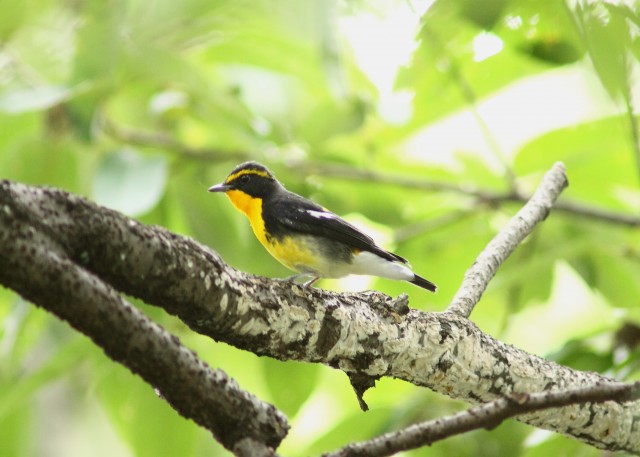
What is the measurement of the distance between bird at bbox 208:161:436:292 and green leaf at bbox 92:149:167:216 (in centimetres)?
49

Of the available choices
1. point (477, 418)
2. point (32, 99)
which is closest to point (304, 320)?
point (477, 418)

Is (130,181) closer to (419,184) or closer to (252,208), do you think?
(252,208)

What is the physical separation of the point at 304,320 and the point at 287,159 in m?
2.39

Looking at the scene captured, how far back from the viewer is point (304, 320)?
1.78 m

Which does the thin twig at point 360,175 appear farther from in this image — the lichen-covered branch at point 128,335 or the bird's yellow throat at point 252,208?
the lichen-covered branch at point 128,335

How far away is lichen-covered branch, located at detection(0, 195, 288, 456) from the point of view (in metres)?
1.18

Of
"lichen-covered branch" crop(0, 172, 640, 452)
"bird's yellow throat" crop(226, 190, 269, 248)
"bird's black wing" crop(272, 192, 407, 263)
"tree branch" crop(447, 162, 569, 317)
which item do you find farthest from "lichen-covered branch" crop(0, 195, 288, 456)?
"bird's yellow throat" crop(226, 190, 269, 248)

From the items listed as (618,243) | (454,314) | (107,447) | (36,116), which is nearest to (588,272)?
(618,243)

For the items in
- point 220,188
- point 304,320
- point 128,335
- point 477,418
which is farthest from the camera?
point 220,188

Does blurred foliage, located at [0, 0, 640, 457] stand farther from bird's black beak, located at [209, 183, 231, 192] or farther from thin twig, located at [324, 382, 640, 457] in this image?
thin twig, located at [324, 382, 640, 457]

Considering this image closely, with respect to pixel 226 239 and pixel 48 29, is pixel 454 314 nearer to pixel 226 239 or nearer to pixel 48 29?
pixel 226 239

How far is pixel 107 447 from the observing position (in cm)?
737

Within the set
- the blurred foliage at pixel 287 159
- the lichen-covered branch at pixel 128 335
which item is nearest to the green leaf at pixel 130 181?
the blurred foliage at pixel 287 159

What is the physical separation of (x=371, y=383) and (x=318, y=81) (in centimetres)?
217
